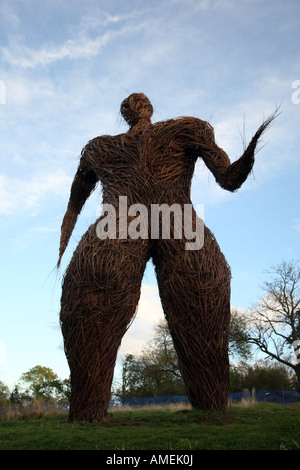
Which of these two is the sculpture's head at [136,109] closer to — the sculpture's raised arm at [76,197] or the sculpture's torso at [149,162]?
the sculpture's torso at [149,162]

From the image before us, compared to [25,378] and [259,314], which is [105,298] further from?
[25,378]

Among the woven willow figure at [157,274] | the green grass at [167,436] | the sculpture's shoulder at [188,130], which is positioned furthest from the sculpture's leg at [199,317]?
the sculpture's shoulder at [188,130]

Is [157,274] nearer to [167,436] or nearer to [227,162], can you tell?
[227,162]

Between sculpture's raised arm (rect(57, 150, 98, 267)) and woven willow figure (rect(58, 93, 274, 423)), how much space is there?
447mm

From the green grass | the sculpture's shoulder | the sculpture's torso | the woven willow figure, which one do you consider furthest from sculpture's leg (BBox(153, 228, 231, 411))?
the sculpture's shoulder

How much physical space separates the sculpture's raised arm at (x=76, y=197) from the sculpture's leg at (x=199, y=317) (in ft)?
5.30

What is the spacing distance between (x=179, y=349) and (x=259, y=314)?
52.5 ft

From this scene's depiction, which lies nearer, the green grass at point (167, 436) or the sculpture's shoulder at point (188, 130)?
the green grass at point (167, 436)

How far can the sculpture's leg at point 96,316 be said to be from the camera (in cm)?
428

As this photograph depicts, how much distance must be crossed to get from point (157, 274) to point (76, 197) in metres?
1.72

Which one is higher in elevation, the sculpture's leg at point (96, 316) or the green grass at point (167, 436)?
the sculpture's leg at point (96, 316)

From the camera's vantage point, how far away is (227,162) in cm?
509

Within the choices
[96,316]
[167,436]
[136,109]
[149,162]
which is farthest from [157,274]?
[136,109]

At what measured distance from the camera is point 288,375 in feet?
70.9
